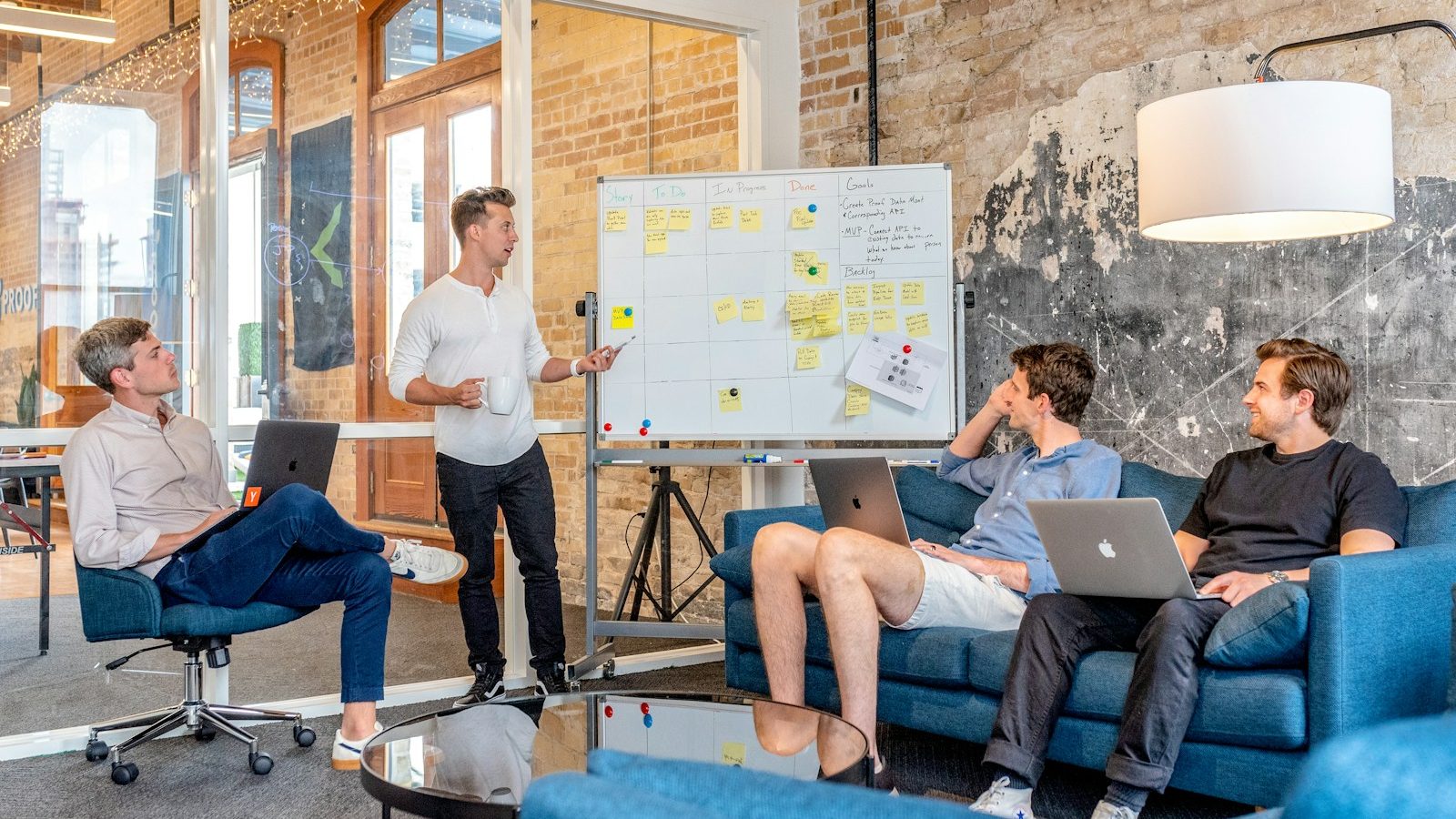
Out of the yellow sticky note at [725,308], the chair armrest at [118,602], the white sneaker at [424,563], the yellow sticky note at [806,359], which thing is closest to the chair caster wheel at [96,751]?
the chair armrest at [118,602]

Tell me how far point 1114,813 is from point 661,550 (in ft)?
9.56

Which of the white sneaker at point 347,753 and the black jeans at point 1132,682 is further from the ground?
A: the black jeans at point 1132,682

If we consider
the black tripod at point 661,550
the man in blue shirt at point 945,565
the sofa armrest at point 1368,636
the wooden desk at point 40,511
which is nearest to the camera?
the sofa armrest at point 1368,636

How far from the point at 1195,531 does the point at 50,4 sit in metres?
3.78

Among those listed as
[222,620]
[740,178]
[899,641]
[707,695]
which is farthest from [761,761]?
[740,178]

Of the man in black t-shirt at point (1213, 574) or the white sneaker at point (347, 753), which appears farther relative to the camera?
the white sneaker at point (347, 753)

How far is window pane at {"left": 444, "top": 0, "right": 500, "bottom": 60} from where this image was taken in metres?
4.83

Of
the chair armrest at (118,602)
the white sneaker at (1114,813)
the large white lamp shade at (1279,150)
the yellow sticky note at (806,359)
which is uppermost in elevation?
the large white lamp shade at (1279,150)

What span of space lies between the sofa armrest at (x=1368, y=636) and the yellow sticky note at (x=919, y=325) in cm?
203

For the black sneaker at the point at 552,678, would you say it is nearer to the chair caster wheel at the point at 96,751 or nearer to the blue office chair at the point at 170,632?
the blue office chair at the point at 170,632

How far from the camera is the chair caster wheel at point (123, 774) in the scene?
3.40 meters

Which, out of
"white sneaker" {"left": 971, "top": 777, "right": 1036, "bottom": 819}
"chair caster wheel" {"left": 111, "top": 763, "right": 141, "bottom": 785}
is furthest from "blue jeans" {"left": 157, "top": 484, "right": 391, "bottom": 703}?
"white sneaker" {"left": 971, "top": 777, "right": 1036, "bottom": 819}

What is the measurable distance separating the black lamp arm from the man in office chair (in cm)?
277

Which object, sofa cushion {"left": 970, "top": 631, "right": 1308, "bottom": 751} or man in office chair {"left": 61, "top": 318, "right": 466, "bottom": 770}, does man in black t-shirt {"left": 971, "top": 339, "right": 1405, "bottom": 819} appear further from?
man in office chair {"left": 61, "top": 318, "right": 466, "bottom": 770}
